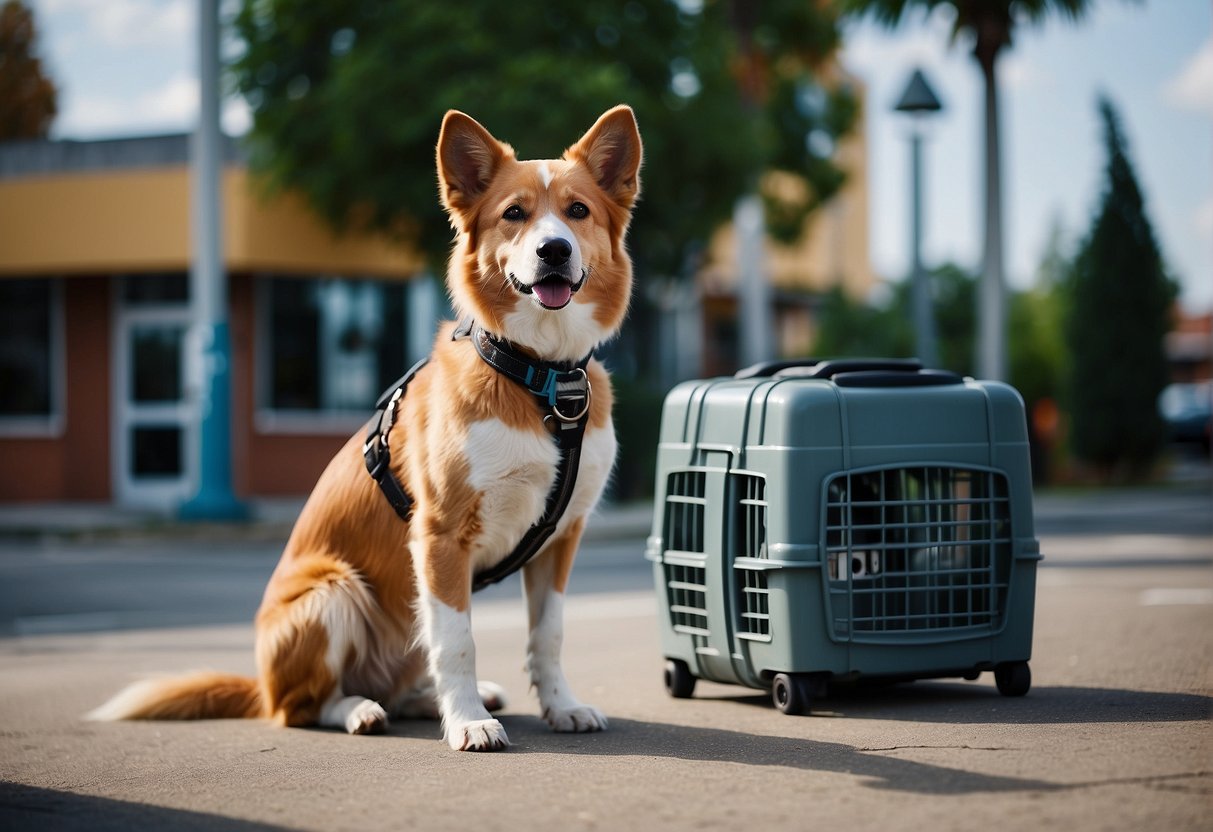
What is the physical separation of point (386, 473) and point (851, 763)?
6.55 feet

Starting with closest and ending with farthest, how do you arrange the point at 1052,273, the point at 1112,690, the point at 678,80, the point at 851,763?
the point at 851,763 → the point at 1112,690 → the point at 678,80 → the point at 1052,273

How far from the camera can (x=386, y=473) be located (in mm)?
5203

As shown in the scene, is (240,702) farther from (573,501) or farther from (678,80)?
(678,80)

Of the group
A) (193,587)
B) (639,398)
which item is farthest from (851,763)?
(639,398)

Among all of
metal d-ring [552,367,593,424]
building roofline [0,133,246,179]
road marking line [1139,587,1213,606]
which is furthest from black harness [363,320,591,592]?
building roofline [0,133,246,179]

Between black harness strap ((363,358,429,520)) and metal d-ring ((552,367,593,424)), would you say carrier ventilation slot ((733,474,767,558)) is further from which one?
black harness strap ((363,358,429,520))

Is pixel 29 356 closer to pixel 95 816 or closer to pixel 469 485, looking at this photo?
pixel 469 485

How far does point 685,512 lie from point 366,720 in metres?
1.47

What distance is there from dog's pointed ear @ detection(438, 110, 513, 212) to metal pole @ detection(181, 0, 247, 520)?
12001 millimetres

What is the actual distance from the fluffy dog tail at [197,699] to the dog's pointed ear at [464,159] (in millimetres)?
2128

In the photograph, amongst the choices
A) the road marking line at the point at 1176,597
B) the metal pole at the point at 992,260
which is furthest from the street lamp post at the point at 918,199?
the road marking line at the point at 1176,597

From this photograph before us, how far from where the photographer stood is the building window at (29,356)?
69.6 ft

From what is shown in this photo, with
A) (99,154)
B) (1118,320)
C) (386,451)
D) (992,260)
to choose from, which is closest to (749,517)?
(386,451)

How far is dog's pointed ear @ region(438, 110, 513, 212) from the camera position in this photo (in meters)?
5.01
